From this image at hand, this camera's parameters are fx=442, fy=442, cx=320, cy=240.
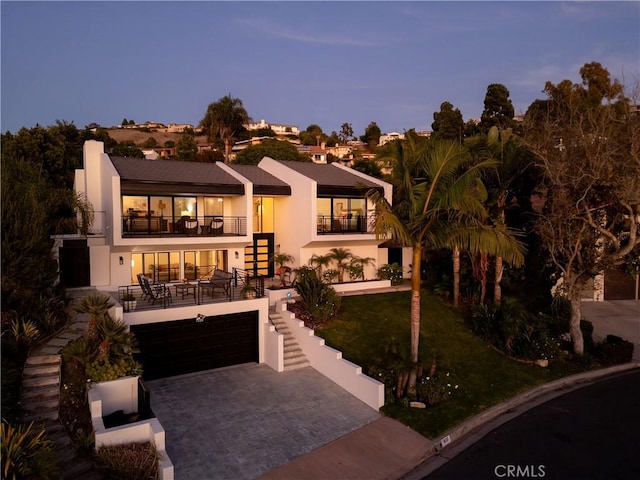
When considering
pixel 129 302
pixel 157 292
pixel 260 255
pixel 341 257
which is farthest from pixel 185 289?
pixel 341 257

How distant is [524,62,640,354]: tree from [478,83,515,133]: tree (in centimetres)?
1656

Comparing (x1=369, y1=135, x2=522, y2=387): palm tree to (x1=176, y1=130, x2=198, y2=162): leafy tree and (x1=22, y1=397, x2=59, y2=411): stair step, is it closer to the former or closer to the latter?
(x1=22, y1=397, x2=59, y2=411): stair step

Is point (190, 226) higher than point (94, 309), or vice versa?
point (190, 226)

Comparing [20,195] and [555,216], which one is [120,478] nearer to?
[20,195]

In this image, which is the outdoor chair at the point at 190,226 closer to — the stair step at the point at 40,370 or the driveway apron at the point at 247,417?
the driveway apron at the point at 247,417

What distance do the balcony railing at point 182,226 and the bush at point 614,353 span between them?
15.7 meters

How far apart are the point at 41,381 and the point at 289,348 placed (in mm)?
8284

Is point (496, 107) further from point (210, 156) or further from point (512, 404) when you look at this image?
point (210, 156)

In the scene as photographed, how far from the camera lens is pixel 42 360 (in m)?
11.8

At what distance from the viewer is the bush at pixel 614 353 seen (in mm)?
17203

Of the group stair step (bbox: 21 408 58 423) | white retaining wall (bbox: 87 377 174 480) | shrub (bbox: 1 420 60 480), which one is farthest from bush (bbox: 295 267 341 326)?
shrub (bbox: 1 420 60 480)

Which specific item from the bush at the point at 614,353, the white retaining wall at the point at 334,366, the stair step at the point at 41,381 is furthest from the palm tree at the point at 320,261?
the stair step at the point at 41,381

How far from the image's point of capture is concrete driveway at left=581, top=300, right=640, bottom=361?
20484 mm

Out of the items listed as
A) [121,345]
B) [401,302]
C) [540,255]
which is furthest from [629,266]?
[121,345]
